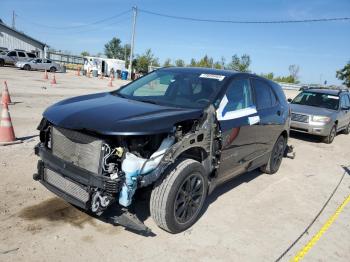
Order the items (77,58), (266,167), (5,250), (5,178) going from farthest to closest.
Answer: (77,58), (266,167), (5,178), (5,250)

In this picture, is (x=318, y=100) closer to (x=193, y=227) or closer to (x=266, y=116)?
(x=266, y=116)

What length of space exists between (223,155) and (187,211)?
89cm

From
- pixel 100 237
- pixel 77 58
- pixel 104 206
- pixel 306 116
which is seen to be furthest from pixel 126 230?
pixel 77 58

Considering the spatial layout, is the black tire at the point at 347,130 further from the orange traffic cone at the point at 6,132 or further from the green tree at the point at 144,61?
the green tree at the point at 144,61

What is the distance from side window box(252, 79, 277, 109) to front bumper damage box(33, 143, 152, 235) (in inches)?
111

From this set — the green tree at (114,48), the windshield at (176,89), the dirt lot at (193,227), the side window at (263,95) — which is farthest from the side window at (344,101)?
the green tree at (114,48)

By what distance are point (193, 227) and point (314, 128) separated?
7.51 meters

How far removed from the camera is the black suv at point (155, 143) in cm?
339

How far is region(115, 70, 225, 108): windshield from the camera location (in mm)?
4445

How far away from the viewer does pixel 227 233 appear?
13.5 feet

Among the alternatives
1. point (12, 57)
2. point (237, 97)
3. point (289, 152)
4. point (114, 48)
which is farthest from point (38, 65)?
point (114, 48)

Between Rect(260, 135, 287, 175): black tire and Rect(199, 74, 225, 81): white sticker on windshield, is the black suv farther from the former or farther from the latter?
Rect(260, 135, 287, 175): black tire

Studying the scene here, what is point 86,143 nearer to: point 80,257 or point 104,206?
point 104,206

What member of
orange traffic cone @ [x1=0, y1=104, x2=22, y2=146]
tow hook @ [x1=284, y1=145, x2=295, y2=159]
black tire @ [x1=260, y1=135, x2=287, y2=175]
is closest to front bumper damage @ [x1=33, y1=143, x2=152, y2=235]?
orange traffic cone @ [x1=0, y1=104, x2=22, y2=146]
